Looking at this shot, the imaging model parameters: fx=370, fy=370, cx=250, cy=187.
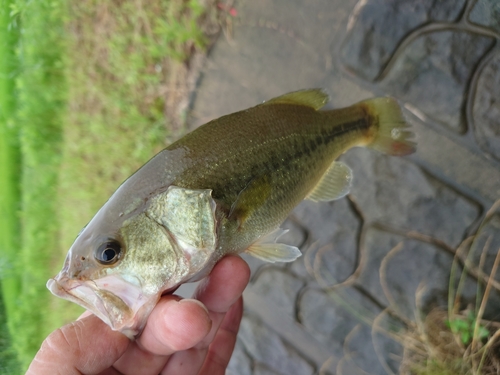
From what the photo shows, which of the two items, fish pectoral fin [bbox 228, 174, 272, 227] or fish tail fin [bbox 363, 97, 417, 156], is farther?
fish tail fin [bbox 363, 97, 417, 156]

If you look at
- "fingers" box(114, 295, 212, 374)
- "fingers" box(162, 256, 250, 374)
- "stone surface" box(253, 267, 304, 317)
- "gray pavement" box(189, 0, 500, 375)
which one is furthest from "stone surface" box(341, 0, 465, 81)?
"fingers" box(114, 295, 212, 374)

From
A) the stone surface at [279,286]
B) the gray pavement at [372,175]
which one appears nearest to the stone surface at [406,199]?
the gray pavement at [372,175]

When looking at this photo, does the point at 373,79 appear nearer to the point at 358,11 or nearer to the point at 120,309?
the point at 358,11

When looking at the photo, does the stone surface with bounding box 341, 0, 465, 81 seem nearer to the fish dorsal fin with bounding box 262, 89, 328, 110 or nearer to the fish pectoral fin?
the fish dorsal fin with bounding box 262, 89, 328, 110

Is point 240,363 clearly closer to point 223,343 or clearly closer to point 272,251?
point 223,343

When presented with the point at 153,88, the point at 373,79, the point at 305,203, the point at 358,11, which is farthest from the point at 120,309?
the point at 153,88

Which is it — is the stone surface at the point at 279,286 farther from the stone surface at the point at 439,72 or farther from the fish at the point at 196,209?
the stone surface at the point at 439,72
